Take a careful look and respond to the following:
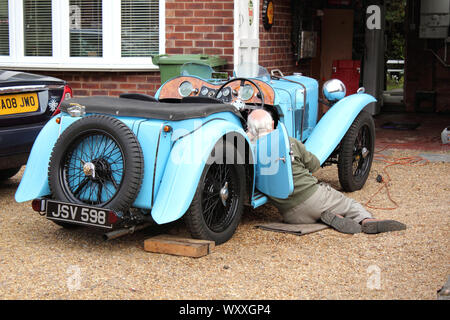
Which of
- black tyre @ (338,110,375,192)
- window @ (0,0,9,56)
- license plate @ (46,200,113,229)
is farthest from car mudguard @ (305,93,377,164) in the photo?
window @ (0,0,9,56)

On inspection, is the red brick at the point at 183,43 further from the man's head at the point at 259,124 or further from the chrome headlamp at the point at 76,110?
the chrome headlamp at the point at 76,110

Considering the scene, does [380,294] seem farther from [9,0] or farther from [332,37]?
[332,37]

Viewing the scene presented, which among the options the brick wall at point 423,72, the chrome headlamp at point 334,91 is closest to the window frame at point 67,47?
the chrome headlamp at point 334,91

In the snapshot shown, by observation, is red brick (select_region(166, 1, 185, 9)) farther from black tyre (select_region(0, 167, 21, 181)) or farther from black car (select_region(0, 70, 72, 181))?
black tyre (select_region(0, 167, 21, 181))

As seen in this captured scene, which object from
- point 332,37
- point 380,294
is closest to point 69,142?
point 380,294

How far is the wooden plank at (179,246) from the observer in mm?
4531

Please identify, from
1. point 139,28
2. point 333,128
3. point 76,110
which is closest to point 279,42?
point 139,28

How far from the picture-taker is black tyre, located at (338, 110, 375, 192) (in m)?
6.46

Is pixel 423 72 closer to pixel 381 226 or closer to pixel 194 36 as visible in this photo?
pixel 194 36

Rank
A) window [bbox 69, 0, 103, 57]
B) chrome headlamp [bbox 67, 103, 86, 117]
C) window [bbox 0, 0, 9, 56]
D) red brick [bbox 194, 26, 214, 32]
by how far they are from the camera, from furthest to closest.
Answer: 1. window [bbox 0, 0, 9, 56]
2. window [bbox 69, 0, 103, 57]
3. red brick [bbox 194, 26, 214, 32]
4. chrome headlamp [bbox 67, 103, 86, 117]

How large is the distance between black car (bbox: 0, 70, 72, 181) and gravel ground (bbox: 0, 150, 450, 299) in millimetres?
571

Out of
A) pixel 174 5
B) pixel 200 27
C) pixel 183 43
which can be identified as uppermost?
pixel 174 5

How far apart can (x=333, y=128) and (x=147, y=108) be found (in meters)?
2.30

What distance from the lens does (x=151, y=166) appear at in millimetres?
4484
